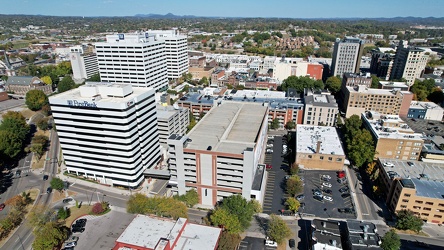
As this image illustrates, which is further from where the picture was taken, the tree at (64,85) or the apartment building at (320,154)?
the tree at (64,85)

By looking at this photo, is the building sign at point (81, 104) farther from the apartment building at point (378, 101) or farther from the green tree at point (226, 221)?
the apartment building at point (378, 101)

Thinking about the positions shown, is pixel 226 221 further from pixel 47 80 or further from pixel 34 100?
pixel 47 80

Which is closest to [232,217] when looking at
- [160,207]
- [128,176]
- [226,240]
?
[226,240]

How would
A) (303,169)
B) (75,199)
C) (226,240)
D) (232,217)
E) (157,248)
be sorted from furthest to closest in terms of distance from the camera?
1. (303,169)
2. (75,199)
3. (232,217)
4. (226,240)
5. (157,248)

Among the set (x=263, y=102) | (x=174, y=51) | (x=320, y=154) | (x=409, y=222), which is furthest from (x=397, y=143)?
(x=174, y=51)

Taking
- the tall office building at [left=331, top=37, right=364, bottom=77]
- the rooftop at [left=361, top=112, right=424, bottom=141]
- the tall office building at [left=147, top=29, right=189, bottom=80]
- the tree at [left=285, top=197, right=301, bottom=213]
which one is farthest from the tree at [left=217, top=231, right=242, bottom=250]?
the tall office building at [left=331, top=37, right=364, bottom=77]

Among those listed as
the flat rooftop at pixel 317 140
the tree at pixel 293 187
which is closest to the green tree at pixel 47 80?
the flat rooftop at pixel 317 140

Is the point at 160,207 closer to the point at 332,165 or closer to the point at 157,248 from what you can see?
the point at 157,248
